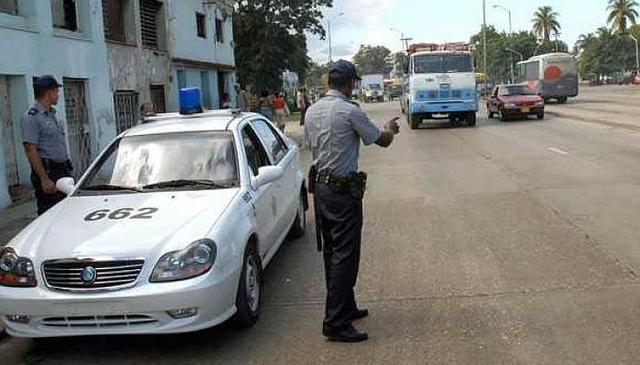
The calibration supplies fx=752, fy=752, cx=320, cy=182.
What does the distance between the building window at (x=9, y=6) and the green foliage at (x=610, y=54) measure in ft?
355

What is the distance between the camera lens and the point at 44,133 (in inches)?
280

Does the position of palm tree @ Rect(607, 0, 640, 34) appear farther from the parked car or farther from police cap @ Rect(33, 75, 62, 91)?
police cap @ Rect(33, 75, 62, 91)

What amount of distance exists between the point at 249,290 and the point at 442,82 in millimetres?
21196

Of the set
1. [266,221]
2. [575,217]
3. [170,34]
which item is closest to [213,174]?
[266,221]

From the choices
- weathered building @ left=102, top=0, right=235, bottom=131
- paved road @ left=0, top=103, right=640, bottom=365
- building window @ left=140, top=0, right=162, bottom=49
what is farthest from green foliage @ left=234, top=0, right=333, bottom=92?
paved road @ left=0, top=103, right=640, bottom=365

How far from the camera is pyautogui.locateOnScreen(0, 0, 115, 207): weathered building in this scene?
1233 centimetres

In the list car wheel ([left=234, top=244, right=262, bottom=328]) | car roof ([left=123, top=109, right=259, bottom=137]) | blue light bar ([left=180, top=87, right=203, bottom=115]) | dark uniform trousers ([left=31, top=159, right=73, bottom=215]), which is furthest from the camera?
blue light bar ([left=180, top=87, right=203, bottom=115])

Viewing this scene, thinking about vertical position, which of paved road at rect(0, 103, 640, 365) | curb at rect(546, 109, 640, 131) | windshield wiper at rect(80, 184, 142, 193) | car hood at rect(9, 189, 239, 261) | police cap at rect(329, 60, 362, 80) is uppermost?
police cap at rect(329, 60, 362, 80)

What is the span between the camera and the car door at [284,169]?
23.6ft

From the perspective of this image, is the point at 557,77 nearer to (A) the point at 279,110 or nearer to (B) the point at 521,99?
(B) the point at 521,99

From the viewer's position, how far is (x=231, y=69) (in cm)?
2917

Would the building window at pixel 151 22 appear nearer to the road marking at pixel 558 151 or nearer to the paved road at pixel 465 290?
the road marking at pixel 558 151

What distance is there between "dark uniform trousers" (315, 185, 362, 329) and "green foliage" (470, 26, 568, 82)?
94816mm

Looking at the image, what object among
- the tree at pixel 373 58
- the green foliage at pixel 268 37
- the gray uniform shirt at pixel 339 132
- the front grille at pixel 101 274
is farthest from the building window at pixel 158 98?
the tree at pixel 373 58
